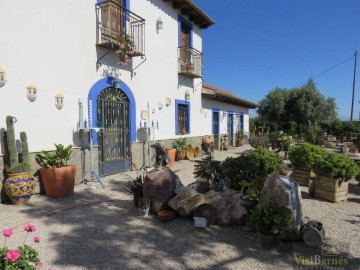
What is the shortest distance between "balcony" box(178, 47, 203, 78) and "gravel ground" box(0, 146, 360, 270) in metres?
7.45

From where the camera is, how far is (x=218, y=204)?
4.33 meters

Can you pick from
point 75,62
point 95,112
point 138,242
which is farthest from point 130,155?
point 138,242

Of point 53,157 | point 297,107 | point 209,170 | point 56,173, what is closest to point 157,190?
point 209,170

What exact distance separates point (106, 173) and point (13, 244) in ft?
13.9

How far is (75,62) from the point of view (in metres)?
6.51

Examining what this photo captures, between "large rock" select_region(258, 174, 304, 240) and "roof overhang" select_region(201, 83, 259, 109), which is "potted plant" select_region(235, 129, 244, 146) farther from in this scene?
"large rock" select_region(258, 174, 304, 240)

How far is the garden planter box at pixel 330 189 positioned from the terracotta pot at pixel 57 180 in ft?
17.8

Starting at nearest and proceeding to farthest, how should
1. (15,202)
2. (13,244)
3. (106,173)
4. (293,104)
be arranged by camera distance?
(13,244)
(15,202)
(106,173)
(293,104)

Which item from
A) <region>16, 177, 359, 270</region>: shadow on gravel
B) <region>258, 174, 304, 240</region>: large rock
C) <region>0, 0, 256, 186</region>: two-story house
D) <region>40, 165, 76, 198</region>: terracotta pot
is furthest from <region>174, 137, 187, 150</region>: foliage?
<region>258, 174, 304, 240</region>: large rock

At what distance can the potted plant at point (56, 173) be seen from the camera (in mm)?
5547

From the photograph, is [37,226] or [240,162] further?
[240,162]

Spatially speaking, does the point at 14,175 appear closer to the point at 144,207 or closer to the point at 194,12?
the point at 144,207

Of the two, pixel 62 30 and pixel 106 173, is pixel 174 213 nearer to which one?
pixel 106 173

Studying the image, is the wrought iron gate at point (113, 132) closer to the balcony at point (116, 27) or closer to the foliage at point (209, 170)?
the balcony at point (116, 27)
